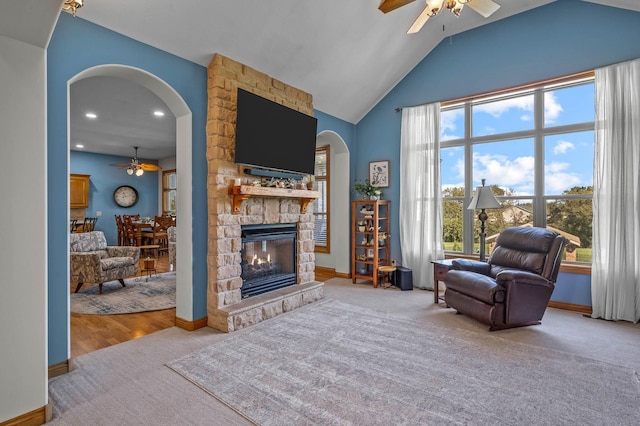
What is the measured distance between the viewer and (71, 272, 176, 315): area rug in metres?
3.98

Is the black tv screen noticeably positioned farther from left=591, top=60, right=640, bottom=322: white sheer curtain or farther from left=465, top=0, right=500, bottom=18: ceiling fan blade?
left=591, top=60, right=640, bottom=322: white sheer curtain

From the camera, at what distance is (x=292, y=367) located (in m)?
2.51

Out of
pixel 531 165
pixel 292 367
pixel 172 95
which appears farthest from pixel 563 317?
pixel 172 95

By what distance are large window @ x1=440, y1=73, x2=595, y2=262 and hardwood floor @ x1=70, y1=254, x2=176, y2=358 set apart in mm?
4167

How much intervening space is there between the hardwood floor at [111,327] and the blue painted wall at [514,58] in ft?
12.0

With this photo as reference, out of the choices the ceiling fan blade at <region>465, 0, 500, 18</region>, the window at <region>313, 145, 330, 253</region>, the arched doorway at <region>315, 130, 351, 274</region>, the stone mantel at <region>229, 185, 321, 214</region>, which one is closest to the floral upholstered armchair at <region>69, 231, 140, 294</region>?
the stone mantel at <region>229, 185, 321, 214</region>

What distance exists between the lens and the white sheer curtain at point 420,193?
497cm

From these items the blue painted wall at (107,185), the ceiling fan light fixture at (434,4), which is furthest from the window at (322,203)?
the blue painted wall at (107,185)

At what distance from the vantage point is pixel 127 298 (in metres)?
4.43

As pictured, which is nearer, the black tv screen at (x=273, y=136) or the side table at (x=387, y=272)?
the black tv screen at (x=273, y=136)

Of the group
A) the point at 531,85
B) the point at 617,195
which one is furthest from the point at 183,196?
the point at 617,195

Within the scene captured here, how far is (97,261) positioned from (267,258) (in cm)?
243

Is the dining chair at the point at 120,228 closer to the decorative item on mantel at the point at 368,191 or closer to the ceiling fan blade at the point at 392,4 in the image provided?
the decorative item on mantel at the point at 368,191

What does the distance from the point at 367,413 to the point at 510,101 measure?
4.57 m
